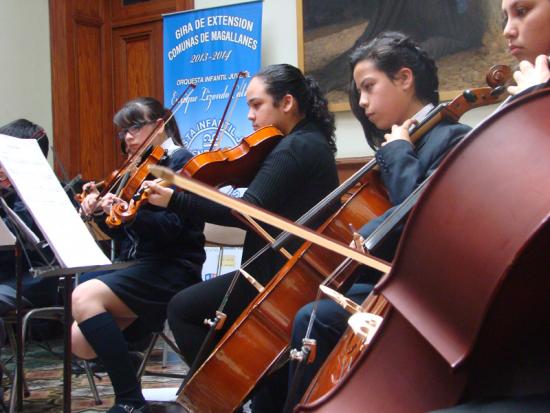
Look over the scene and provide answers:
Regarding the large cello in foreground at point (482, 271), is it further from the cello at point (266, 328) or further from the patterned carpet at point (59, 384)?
the patterned carpet at point (59, 384)

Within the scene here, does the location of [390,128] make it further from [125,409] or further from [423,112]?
[125,409]

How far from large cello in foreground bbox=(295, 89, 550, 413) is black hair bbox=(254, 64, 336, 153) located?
133cm

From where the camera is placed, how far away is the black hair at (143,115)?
2299 mm

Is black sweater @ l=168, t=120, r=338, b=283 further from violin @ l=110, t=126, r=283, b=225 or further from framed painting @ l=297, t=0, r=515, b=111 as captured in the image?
framed painting @ l=297, t=0, r=515, b=111

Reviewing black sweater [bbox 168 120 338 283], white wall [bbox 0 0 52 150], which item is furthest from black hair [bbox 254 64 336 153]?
white wall [bbox 0 0 52 150]

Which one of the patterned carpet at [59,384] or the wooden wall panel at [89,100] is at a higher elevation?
the wooden wall panel at [89,100]

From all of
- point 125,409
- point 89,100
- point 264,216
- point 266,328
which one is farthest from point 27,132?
point 264,216

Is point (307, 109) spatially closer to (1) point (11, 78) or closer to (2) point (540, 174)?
(2) point (540, 174)

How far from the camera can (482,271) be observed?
61 centimetres

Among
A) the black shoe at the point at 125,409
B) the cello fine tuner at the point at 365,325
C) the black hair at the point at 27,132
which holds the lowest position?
the black shoe at the point at 125,409

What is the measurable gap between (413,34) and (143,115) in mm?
1593

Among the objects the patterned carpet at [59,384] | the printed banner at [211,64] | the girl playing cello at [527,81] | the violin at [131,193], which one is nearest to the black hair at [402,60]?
the girl playing cello at [527,81]

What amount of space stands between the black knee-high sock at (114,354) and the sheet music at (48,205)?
400 mm

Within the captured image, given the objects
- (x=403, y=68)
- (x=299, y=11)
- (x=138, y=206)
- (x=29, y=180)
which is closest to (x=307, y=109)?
(x=403, y=68)
